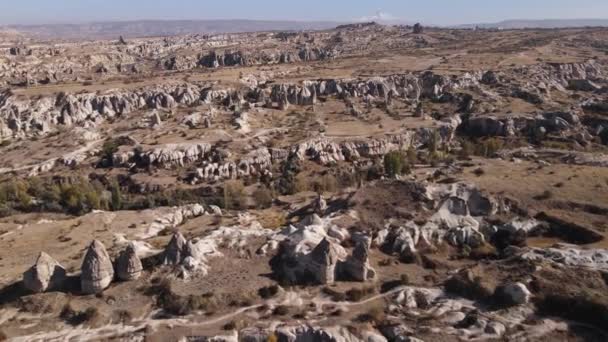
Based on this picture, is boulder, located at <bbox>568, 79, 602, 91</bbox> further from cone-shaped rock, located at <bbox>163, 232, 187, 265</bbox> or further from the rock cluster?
cone-shaped rock, located at <bbox>163, 232, 187, 265</bbox>

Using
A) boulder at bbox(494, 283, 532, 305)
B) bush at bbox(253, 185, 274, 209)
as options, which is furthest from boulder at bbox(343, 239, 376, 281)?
bush at bbox(253, 185, 274, 209)

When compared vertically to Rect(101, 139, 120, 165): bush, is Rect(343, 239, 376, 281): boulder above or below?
above

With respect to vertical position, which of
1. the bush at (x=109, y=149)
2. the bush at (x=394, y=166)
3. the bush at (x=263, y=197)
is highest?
the bush at (x=394, y=166)

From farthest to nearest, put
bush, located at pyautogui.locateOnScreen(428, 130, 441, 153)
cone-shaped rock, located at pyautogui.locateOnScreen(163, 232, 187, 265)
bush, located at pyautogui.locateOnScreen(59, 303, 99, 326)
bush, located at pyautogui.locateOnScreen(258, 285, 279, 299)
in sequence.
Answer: bush, located at pyautogui.locateOnScreen(428, 130, 441, 153) < cone-shaped rock, located at pyautogui.locateOnScreen(163, 232, 187, 265) < bush, located at pyautogui.locateOnScreen(258, 285, 279, 299) < bush, located at pyautogui.locateOnScreen(59, 303, 99, 326)

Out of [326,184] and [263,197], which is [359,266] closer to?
[263,197]

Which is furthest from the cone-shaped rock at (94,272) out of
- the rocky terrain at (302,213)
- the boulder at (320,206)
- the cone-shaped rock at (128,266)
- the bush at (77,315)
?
the boulder at (320,206)

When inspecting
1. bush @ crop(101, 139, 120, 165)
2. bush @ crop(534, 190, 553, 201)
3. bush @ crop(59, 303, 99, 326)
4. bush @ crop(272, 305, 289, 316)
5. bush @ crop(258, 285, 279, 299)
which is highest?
bush @ crop(534, 190, 553, 201)

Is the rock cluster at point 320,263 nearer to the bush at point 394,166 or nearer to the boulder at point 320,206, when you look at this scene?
the boulder at point 320,206
